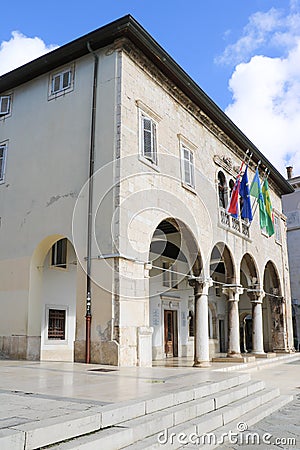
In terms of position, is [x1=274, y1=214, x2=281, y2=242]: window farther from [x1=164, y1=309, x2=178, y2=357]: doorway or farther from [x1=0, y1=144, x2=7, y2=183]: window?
[x1=0, y1=144, x2=7, y2=183]: window

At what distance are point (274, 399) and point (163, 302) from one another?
9510 millimetres

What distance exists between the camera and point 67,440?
142 inches

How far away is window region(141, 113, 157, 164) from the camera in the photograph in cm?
1103

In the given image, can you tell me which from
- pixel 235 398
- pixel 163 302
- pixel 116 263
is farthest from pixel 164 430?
pixel 163 302

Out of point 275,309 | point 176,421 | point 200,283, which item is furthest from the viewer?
point 275,309

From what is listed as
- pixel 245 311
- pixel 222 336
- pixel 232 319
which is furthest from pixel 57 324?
pixel 245 311

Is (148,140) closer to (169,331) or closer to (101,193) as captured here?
(101,193)

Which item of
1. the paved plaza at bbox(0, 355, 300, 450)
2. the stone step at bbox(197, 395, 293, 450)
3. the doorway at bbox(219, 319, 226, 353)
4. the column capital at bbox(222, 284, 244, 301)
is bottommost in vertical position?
the stone step at bbox(197, 395, 293, 450)

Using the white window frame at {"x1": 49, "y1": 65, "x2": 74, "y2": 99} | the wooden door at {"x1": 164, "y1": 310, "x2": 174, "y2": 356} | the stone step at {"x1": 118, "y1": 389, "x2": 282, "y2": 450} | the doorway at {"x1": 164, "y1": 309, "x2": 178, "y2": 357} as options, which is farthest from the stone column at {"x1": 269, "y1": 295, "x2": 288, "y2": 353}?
the white window frame at {"x1": 49, "y1": 65, "x2": 74, "y2": 99}

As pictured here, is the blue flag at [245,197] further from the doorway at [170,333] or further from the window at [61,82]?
the window at [61,82]

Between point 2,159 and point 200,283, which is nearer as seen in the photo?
point 2,159

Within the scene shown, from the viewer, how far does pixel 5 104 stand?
12867mm

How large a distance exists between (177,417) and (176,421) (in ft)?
0.14

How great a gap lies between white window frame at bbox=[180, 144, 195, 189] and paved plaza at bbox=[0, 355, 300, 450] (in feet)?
20.2
